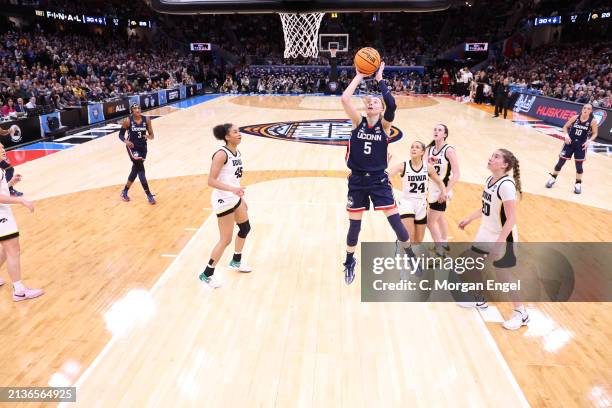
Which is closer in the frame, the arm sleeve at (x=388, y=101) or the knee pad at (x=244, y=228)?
the arm sleeve at (x=388, y=101)

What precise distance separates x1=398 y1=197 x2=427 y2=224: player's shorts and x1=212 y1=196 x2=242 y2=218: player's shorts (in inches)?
75.4

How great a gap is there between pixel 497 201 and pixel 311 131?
41.2ft

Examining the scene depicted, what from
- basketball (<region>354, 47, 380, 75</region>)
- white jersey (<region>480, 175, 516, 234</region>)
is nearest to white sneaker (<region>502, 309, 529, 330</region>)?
white jersey (<region>480, 175, 516, 234</region>)

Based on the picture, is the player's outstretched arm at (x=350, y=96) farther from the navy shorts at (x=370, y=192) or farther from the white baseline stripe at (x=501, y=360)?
the white baseline stripe at (x=501, y=360)

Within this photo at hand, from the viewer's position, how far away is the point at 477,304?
16.1ft

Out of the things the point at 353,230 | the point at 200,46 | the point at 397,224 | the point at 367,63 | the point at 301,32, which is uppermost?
the point at 200,46

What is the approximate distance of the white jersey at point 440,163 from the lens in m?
5.48

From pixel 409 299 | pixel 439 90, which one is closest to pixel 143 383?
pixel 409 299

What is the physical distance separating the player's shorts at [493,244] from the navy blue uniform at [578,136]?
5757 mm

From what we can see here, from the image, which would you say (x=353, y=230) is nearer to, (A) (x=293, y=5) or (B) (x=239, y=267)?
(B) (x=239, y=267)

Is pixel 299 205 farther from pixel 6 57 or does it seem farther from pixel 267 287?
pixel 6 57

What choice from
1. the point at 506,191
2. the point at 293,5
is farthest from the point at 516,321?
the point at 293,5

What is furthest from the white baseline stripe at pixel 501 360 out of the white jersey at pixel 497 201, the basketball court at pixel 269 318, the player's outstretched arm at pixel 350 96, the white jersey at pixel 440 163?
the player's outstretched arm at pixel 350 96

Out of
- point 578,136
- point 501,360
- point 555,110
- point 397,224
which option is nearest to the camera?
point 501,360
